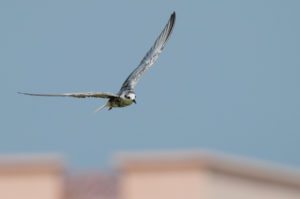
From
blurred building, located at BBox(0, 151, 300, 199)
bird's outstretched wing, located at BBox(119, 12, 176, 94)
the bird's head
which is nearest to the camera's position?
blurred building, located at BBox(0, 151, 300, 199)

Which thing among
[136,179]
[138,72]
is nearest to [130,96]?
[138,72]

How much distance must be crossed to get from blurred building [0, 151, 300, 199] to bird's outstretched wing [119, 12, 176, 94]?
23.8 ft

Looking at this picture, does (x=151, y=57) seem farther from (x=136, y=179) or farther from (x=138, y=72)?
(x=136, y=179)

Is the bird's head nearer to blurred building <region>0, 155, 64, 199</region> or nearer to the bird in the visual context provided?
the bird

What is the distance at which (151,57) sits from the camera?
2478 cm

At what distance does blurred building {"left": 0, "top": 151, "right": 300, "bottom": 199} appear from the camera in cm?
1678

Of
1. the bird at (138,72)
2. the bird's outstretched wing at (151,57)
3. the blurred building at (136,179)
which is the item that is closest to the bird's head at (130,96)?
the bird at (138,72)

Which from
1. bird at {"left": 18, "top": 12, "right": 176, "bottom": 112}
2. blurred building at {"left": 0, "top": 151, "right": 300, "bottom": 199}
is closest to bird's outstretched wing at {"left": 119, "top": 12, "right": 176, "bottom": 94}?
bird at {"left": 18, "top": 12, "right": 176, "bottom": 112}

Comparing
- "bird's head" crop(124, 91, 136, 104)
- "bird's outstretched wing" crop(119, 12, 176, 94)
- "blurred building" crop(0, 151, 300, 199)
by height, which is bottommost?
"blurred building" crop(0, 151, 300, 199)

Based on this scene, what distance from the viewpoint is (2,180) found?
17047 millimetres

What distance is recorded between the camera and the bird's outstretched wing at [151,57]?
24534mm

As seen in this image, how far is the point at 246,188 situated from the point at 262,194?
0.42 m

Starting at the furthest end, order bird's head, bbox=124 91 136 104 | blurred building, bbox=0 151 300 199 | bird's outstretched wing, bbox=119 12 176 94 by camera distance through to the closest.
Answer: bird's outstretched wing, bbox=119 12 176 94 → bird's head, bbox=124 91 136 104 → blurred building, bbox=0 151 300 199

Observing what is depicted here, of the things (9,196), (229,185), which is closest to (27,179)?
(9,196)
